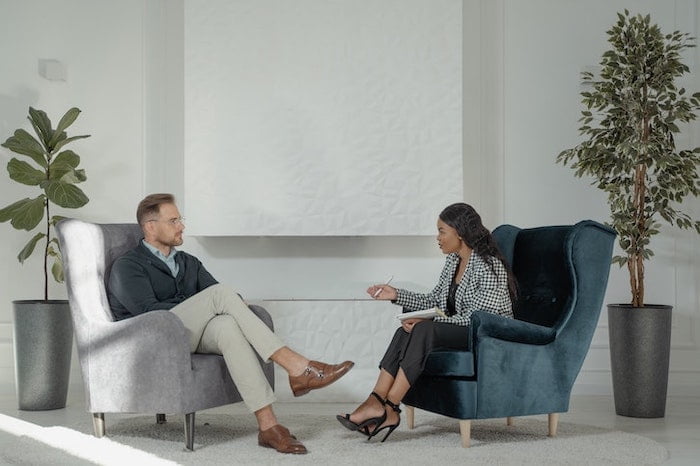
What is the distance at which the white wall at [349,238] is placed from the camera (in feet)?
17.7

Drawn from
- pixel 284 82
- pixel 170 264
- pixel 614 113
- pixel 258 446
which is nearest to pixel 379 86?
pixel 284 82

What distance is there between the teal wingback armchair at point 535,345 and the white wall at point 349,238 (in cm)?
149

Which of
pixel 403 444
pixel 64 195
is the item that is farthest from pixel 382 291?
pixel 64 195

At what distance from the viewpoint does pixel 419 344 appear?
3.60 metres

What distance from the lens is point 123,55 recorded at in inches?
215

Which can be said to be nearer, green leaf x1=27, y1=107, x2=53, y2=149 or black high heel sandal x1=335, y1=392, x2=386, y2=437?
black high heel sandal x1=335, y1=392, x2=386, y2=437

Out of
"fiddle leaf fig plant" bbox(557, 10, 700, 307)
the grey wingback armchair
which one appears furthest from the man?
"fiddle leaf fig plant" bbox(557, 10, 700, 307)

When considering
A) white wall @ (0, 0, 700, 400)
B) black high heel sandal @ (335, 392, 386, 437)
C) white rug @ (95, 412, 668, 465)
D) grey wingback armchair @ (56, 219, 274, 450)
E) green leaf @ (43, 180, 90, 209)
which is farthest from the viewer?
white wall @ (0, 0, 700, 400)

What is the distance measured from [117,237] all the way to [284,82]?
160cm

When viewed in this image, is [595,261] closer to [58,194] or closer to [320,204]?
[320,204]

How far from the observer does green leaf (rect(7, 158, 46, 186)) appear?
15.6 ft

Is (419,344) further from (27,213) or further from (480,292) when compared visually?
(27,213)

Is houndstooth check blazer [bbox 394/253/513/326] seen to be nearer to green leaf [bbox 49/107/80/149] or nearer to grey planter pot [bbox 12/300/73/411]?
grey planter pot [bbox 12/300/73/411]

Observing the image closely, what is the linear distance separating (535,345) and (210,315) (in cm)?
139
